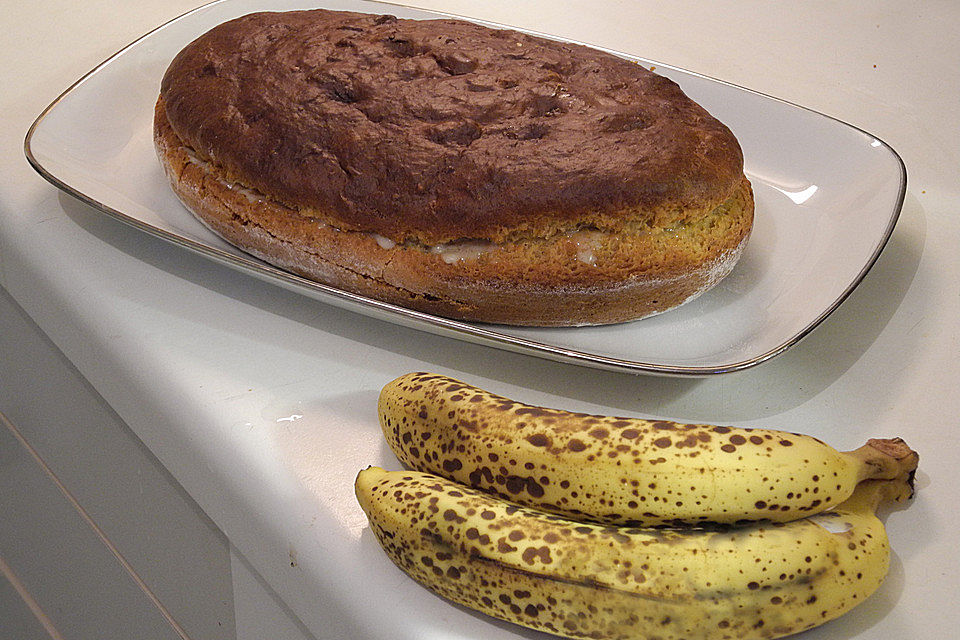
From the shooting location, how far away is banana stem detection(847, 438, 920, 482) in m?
0.71

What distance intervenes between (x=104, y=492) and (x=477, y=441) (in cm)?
63

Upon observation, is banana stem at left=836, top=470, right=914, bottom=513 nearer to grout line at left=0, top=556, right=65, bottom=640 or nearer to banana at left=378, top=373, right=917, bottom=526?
banana at left=378, top=373, right=917, bottom=526

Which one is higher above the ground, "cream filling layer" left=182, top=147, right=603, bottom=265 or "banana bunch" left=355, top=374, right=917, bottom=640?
"cream filling layer" left=182, top=147, right=603, bottom=265

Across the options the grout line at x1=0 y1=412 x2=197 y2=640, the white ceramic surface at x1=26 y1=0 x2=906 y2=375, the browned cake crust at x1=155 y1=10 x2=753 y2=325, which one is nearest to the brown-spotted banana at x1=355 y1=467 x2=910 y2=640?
the white ceramic surface at x1=26 y1=0 x2=906 y2=375

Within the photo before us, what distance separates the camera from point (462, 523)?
629 mm

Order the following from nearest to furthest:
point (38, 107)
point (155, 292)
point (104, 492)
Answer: point (155, 292), point (104, 492), point (38, 107)

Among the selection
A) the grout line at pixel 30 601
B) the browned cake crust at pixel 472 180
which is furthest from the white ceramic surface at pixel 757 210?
the grout line at pixel 30 601

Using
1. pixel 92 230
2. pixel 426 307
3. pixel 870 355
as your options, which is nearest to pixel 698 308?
pixel 870 355

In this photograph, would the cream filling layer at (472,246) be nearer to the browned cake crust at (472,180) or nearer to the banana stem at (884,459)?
the browned cake crust at (472,180)

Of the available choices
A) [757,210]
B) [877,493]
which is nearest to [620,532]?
[877,493]

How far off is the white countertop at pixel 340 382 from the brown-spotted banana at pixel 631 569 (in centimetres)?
6

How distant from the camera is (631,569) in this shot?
60cm

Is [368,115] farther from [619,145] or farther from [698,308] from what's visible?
[698,308]

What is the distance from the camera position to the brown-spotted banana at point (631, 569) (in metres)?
0.59
